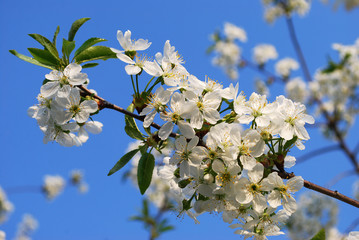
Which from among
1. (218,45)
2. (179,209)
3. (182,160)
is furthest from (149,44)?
(218,45)

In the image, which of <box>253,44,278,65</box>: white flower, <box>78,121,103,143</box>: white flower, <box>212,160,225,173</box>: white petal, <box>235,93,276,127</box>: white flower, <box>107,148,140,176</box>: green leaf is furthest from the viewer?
<box>253,44,278,65</box>: white flower

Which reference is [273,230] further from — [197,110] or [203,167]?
[197,110]

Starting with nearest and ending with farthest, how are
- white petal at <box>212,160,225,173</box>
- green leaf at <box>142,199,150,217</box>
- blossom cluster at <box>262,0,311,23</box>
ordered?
white petal at <box>212,160,225,173</box>, green leaf at <box>142,199,150,217</box>, blossom cluster at <box>262,0,311,23</box>

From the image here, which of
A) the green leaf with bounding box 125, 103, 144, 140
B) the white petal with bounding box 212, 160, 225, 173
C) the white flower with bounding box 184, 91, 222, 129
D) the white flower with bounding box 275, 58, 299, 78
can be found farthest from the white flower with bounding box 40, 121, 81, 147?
the white flower with bounding box 275, 58, 299, 78

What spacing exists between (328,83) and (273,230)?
7.58 meters

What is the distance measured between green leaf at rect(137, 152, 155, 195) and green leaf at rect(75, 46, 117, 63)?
57cm

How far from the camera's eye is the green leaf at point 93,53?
1.72 m

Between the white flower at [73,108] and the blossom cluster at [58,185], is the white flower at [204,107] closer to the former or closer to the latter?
the white flower at [73,108]

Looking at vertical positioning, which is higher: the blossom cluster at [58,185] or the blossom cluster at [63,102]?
the blossom cluster at [58,185]

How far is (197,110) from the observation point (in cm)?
148

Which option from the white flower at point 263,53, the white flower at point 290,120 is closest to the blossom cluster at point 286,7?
the white flower at point 263,53

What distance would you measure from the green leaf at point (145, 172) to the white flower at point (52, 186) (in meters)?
9.23

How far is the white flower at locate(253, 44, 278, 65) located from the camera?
30.1 feet

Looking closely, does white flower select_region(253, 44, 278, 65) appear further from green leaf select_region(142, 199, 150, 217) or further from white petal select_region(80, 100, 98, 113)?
white petal select_region(80, 100, 98, 113)
